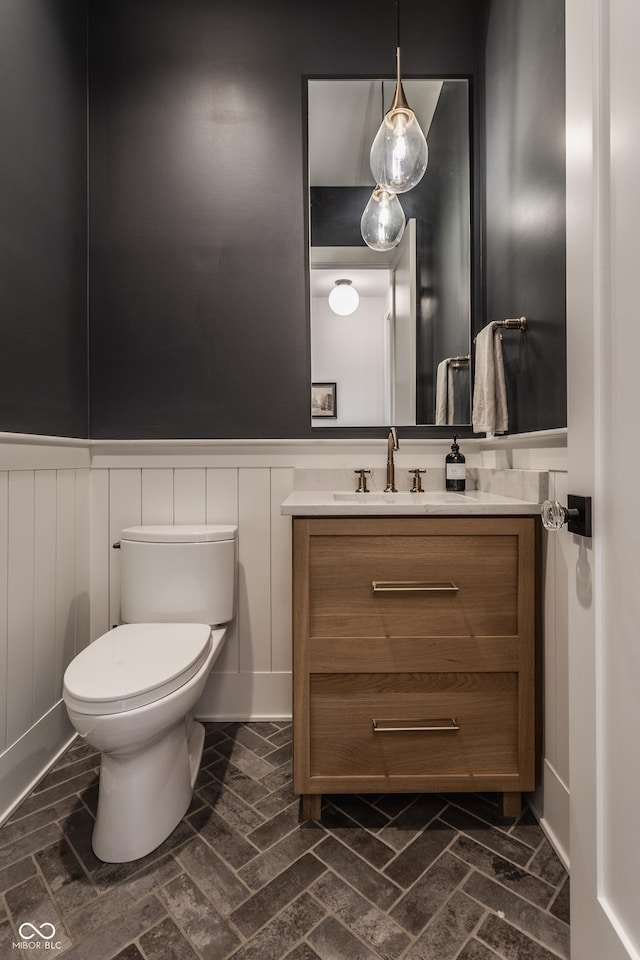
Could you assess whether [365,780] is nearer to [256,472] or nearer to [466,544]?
[466,544]

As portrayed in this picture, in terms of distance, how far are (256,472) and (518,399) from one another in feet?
3.17

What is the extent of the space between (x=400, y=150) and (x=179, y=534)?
4.66 feet

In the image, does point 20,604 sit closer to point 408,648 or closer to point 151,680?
point 151,680

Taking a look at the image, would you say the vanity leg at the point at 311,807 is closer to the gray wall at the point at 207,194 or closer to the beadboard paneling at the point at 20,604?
the beadboard paneling at the point at 20,604

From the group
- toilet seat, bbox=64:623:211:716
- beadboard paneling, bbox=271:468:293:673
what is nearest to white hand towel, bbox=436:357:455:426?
beadboard paneling, bbox=271:468:293:673

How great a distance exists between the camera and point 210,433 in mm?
1876

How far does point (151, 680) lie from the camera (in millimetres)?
1158

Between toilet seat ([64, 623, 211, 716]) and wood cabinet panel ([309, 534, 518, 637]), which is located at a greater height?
wood cabinet panel ([309, 534, 518, 637])

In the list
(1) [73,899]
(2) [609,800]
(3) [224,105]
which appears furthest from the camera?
(3) [224,105]

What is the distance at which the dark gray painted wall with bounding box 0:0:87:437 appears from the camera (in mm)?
1404

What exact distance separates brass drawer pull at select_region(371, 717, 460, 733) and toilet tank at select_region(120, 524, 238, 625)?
2.18 ft

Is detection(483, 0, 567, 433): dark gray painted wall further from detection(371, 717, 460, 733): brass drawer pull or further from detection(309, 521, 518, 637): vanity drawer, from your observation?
detection(371, 717, 460, 733): brass drawer pull

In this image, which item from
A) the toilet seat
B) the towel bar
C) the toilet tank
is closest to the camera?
the toilet seat

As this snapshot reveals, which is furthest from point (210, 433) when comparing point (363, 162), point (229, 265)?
point (363, 162)
